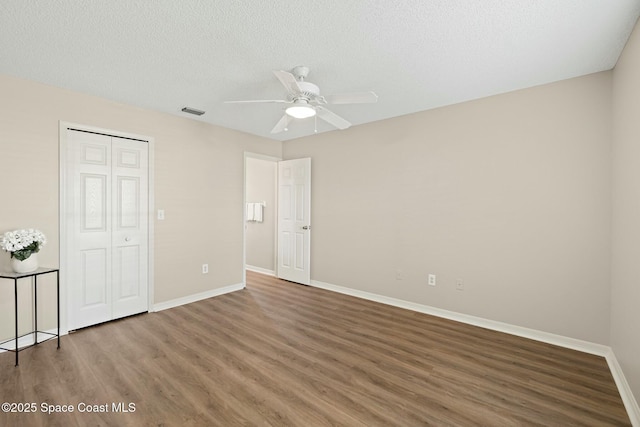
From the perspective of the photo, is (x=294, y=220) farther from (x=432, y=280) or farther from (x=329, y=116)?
(x=329, y=116)

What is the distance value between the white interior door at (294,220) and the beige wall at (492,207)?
24.2 inches

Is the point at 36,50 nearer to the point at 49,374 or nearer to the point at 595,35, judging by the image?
the point at 49,374

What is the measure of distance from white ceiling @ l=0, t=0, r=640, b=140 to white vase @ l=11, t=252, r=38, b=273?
168 cm

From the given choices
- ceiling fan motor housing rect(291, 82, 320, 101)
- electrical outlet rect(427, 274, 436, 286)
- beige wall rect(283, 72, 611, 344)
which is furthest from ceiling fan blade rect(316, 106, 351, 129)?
electrical outlet rect(427, 274, 436, 286)

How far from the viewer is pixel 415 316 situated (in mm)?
3678

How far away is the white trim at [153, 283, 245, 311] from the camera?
3.88 metres

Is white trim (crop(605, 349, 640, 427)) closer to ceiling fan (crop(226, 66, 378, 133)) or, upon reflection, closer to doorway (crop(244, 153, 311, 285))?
ceiling fan (crop(226, 66, 378, 133))

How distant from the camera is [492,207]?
3.28m

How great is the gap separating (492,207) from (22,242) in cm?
451

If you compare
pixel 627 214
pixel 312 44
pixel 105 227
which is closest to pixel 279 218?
pixel 105 227

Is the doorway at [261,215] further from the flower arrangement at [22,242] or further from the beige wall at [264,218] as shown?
the flower arrangement at [22,242]

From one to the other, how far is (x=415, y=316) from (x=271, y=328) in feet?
5.72

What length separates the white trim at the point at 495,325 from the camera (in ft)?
9.11

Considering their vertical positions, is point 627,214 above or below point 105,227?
above
